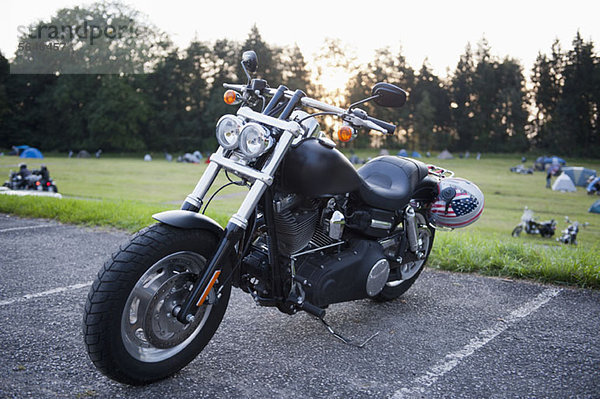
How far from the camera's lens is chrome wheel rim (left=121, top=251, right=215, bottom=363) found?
246 cm

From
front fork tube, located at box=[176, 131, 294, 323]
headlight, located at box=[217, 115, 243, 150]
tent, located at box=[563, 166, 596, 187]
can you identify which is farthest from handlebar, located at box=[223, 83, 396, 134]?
tent, located at box=[563, 166, 596, 187]

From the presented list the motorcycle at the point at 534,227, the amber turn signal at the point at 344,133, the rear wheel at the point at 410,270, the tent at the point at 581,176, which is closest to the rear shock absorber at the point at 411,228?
the rear wheel at the point at 410,270

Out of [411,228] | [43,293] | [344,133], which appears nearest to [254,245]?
[344,133]

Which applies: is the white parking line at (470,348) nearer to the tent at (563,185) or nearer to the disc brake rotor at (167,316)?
the disc brake rotor at (167,316)

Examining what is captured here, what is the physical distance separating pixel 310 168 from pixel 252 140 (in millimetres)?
368

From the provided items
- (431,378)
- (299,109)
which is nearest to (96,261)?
(299,109)

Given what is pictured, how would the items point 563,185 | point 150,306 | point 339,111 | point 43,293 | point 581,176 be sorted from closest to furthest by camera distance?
point 150,306, point 339,111, point 43,293, point 563,185, point 581,176

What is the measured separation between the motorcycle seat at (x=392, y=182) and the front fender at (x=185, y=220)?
3.51 ft

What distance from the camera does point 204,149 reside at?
5975cm

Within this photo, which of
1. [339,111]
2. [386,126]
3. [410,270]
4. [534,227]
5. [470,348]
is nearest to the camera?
[339,111]

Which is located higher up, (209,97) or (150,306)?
(209,97)

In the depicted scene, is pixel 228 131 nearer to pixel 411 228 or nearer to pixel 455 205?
pixel 411 228

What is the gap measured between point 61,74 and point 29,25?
7.85 m

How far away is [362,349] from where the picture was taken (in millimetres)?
3115
